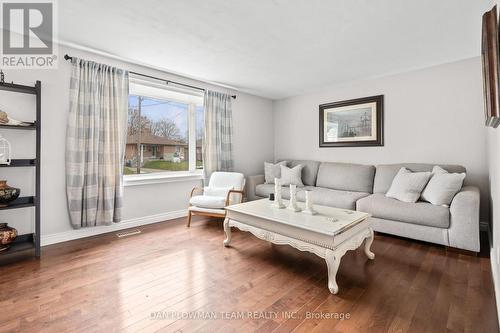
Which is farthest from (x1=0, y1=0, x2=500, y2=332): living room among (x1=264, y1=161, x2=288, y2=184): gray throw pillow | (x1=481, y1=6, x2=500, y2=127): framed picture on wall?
(x1=264, y1=161, x2=288, y2=184): gray throw pillow

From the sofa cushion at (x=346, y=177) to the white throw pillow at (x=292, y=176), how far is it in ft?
1.15

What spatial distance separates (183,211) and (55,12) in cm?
298

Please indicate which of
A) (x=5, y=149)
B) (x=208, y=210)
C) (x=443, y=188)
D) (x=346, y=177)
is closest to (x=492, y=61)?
(x=443, y=188)

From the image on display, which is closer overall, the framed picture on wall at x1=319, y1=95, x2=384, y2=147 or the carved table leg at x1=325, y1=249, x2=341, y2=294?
the carved table leg at x1=325, y1=249, x2=341, y2=294

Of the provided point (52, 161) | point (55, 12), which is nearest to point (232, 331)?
point (52, 161)

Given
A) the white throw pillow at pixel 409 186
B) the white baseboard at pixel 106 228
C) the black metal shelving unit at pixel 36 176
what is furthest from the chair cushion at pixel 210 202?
the white throw pillow at pixel 409 186

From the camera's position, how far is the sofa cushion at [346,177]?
3.85 metres

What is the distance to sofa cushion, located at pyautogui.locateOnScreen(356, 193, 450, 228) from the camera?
261cm

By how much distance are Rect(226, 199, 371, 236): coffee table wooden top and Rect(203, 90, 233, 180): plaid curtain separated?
1711mm

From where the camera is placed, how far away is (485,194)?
10.2ft

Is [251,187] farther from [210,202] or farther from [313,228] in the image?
[313,228]

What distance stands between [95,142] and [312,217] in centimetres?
281

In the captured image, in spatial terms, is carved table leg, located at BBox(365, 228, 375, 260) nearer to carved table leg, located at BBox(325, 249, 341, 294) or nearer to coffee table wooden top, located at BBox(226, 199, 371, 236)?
coffee table wooden top, located at BBox(226, 199, 371, 236)

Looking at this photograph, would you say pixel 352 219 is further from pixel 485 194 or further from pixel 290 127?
pixel 290 127
